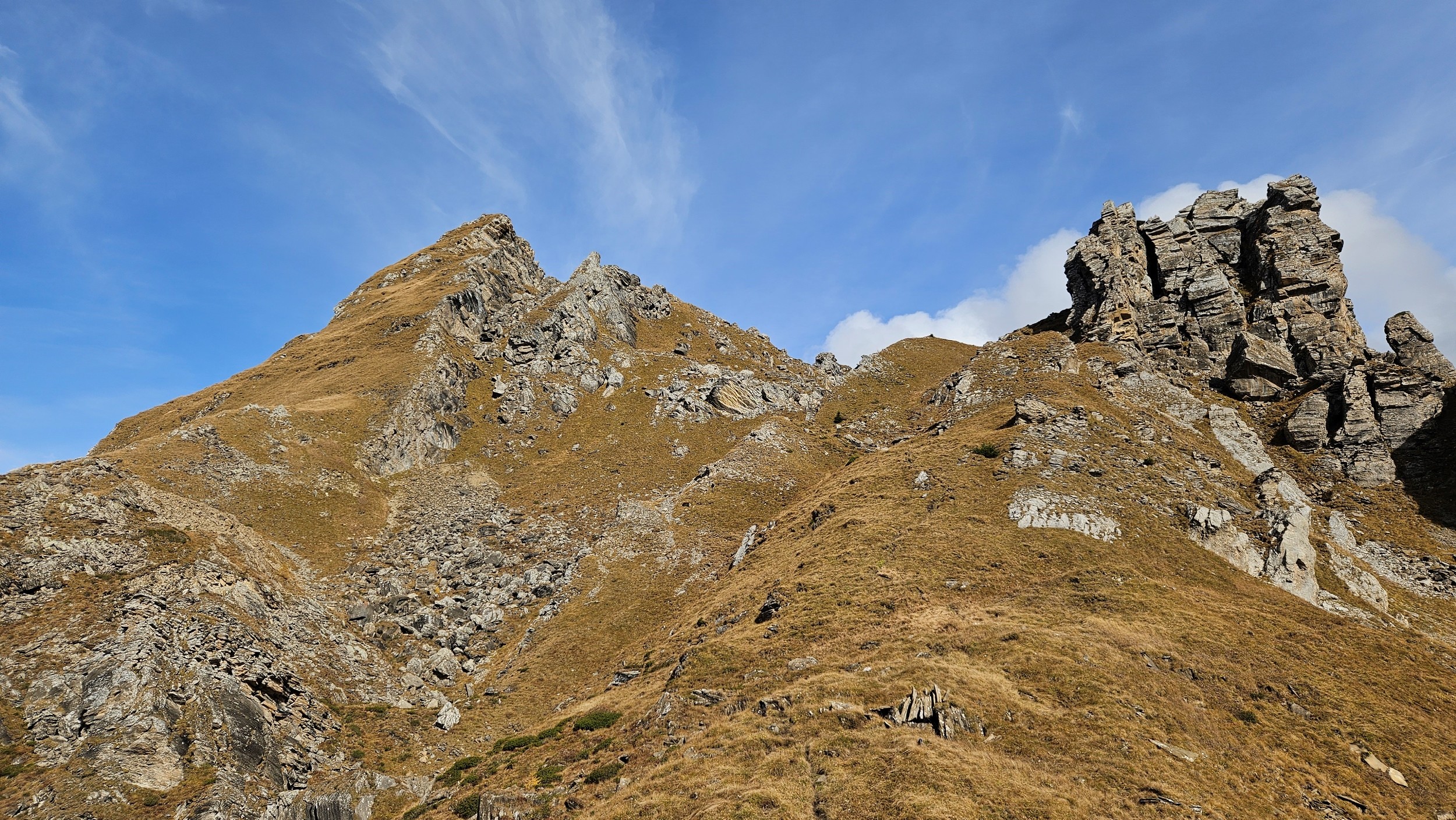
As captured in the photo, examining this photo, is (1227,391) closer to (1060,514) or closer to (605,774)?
(1060,514)

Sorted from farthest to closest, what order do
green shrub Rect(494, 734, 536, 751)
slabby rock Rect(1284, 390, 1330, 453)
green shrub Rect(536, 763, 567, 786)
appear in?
slabby rock Rect(1284, 390, 1330, 453) → green shrub Rect(494, 734, 536, 751) → green shrub Rect(536, 763, 567, 786)

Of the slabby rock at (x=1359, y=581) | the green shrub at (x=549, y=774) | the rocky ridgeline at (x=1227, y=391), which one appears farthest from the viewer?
the rocky ridgeline at (x=1227, y=391)

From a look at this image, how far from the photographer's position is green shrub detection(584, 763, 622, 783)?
84.7ft

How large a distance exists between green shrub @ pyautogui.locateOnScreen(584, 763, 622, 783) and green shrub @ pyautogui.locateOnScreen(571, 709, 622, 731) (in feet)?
20.0

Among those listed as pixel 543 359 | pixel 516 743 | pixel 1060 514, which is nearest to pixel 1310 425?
pixel 1060 514

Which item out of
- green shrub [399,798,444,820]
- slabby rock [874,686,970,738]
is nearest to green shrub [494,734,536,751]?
green shrub [399,798,444,820]

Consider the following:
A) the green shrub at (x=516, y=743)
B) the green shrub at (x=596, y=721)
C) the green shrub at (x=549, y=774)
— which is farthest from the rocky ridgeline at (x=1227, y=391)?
the green shrub at (x=516, y=743)

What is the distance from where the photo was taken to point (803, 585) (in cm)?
3903

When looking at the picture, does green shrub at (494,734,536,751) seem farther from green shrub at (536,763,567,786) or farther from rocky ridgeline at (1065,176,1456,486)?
rocky ridgeline at (1065,176,1456,486)

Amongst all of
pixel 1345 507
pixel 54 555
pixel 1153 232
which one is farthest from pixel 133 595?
pixel 1153 232

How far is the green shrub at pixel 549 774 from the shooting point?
90.9 feet

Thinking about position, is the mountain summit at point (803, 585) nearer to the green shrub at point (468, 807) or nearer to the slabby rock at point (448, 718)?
the green shrub at point (468, 807)

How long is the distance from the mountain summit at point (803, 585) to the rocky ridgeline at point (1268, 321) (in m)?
0.48

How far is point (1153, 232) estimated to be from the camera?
93625mm
